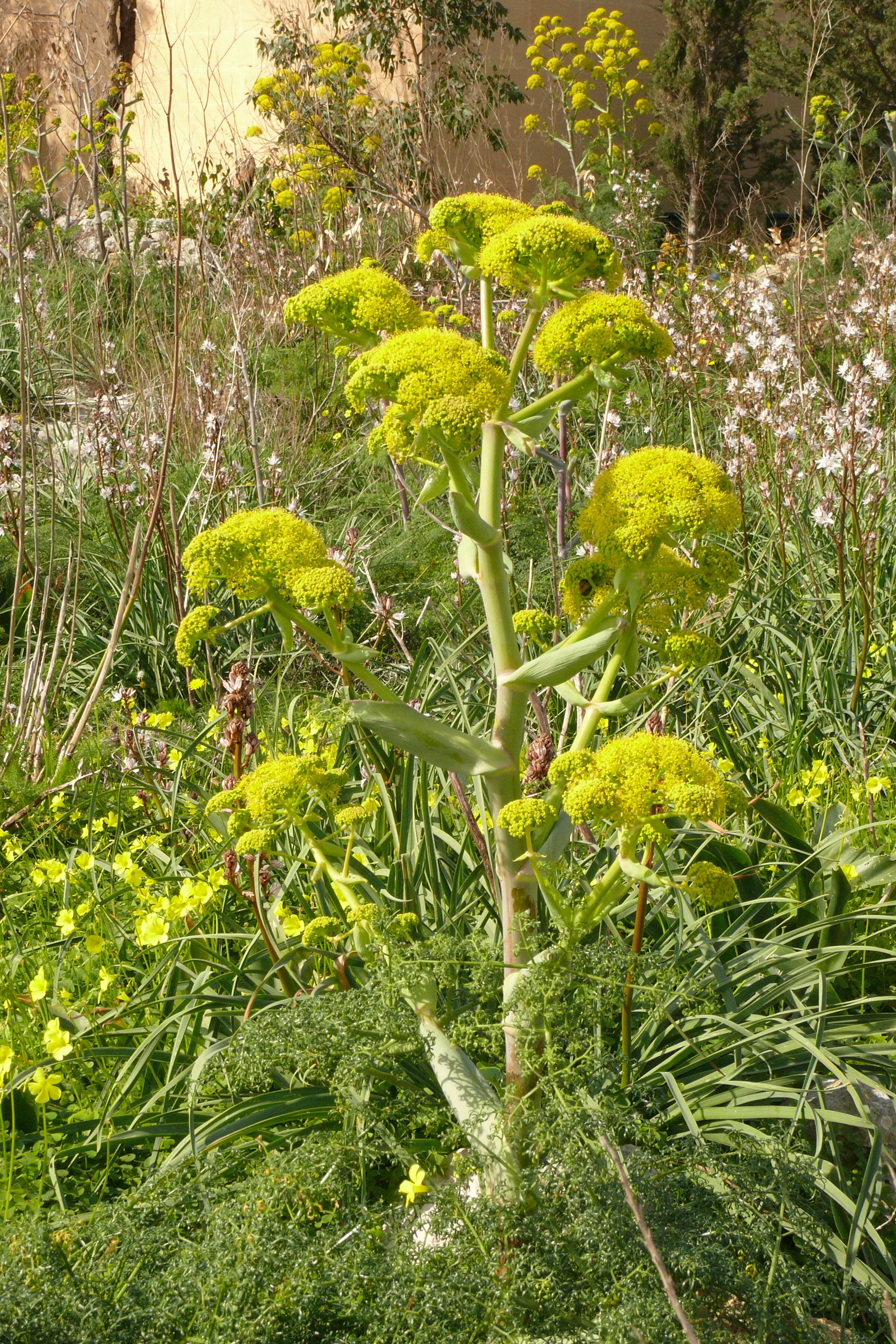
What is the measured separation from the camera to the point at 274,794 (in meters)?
1.80

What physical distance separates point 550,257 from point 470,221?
212 millimetres

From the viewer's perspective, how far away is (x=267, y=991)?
2283 millimetres

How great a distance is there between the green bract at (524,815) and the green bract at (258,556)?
0.38 metres

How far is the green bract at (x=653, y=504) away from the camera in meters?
1.56

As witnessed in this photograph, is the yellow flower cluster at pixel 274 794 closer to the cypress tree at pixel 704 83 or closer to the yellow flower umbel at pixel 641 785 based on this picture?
the yellow flower umbel at pixel 641 785

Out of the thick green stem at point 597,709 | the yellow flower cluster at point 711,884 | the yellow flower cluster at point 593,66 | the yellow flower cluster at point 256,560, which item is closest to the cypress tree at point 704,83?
the yellow flower cluster at point 593,66

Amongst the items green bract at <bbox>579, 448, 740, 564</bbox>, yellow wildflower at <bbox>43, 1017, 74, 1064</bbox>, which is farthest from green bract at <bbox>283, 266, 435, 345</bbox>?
yellow wildflower at <bbox>43, 1017, 74, 1064</bbox>

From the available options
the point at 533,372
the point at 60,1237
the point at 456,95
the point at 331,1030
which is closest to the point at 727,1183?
the point at 331,1030

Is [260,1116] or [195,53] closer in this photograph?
[260,1116]

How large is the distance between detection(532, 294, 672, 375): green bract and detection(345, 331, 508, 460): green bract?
91mm

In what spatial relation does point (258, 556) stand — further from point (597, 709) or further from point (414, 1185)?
point (414, 1185)

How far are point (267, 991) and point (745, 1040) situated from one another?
0.97m

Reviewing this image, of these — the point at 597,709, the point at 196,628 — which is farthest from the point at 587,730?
the point at 196,628

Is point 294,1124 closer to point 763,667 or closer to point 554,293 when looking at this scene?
point 554,293
